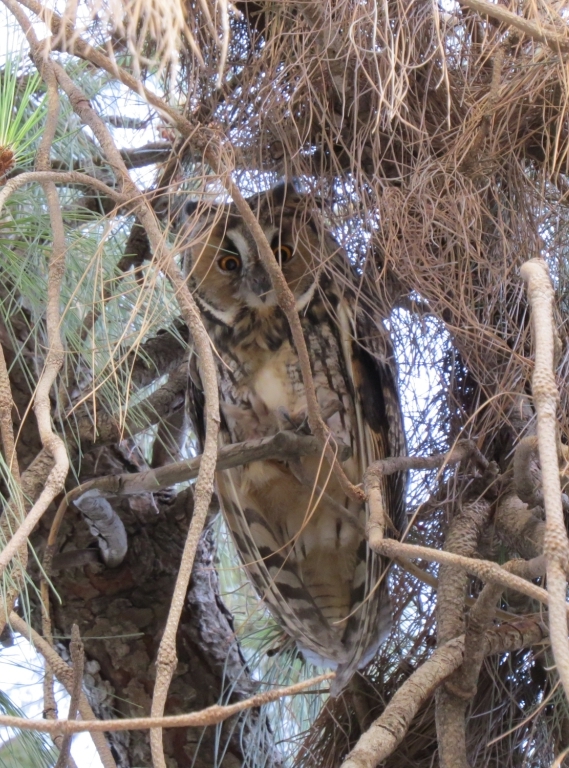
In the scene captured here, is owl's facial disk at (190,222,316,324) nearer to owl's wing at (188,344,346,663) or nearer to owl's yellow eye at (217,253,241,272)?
owl's yellow eye at (217,253,241,272)

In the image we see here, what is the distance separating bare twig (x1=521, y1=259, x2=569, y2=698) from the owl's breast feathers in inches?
31.3

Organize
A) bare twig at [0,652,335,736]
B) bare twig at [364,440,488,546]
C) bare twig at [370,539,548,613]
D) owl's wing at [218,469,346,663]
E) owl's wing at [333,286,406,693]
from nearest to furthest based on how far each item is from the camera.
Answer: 1. bare twig at [0,652,335,736]
2. bare twig at [370,539,548,613]
3. bare twig at [364,440,488,546]
4. owl's wing at [333,286,406,693]
5. owl's wing at [218,469,346,663]

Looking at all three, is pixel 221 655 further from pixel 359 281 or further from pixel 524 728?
pixel 359 281

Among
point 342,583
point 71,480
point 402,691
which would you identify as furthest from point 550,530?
point 71,480

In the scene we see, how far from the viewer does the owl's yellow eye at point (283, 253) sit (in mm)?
1560

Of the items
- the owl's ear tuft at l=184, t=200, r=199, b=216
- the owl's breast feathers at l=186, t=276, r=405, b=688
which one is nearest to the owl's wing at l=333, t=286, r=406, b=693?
the owl's breast feathers at l=186, t=276, r=405, b=688

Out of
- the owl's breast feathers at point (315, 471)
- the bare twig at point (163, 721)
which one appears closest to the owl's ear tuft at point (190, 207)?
the owl's breast feathers at point (315, 471)

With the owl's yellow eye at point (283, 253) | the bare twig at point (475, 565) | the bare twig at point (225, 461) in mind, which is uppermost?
the owl's yellow eye at point (283, 253)

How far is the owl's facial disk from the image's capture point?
62.0 inches

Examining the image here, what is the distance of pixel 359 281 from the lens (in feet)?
4.75

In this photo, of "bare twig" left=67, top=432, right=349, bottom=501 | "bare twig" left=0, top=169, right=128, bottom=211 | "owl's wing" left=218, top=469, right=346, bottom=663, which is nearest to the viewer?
"bare twig" left=0, top=169, right=128, bottom=211

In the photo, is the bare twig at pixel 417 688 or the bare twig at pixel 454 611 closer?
the bare twig at pixel 417 688

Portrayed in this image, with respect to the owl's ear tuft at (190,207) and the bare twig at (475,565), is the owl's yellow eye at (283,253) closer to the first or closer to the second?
the owl's ear tuft at (190,207)

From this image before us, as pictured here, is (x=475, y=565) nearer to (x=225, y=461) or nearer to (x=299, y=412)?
(x=225, y=461)
